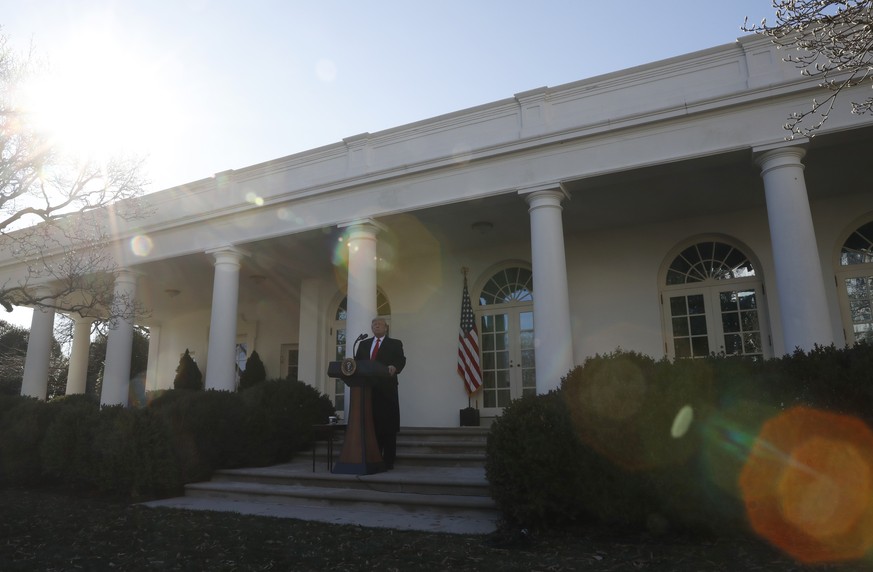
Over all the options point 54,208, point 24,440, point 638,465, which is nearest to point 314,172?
point 54,208

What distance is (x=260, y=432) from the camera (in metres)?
8.87

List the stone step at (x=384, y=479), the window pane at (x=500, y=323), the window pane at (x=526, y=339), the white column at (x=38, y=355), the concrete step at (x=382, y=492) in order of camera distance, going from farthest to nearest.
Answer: the white column at (x=38, y=355) → the window pane at (x=500, y=323) → the window pane at (x=526, y=339) → the stone step at (x=384, y=479) → the concrete step at (x=382, y=492)

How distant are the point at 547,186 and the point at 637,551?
569 cm

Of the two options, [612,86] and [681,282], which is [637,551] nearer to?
[612,86]

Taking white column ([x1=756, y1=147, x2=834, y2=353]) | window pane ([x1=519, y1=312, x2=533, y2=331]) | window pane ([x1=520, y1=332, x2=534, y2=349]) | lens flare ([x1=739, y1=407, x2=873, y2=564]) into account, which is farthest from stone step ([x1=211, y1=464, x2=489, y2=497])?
window pane ([x1=519, y1=312, x2=533, y2=331])

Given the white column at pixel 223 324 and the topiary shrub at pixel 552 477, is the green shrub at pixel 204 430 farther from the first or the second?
the topiary shrub at pixel 552 477

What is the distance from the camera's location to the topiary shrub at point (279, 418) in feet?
29.0

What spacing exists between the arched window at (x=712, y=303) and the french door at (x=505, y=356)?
8.61 feet

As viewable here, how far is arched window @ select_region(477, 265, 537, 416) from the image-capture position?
11.9 m

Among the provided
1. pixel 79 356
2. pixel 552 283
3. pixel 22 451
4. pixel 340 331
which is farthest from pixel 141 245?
pixel 552 283

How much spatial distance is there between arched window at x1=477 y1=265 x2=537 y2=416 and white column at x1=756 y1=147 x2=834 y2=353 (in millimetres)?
5114

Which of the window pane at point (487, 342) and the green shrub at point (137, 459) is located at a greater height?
the window pane at point (487, 342)

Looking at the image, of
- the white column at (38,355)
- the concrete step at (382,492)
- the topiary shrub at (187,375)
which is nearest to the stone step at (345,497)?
the concrete step at (382,492)

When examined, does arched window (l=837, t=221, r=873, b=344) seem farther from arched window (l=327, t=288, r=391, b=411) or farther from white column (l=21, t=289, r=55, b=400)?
white column (l=21, t=289, r=55, b=400)
